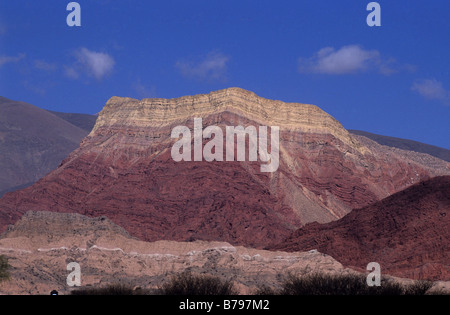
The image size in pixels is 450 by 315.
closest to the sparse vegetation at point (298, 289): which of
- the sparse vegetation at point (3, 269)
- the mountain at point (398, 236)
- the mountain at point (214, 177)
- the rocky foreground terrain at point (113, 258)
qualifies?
the sparse vegetation at point (3, 269)

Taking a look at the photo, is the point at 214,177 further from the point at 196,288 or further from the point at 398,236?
the point at 196,288

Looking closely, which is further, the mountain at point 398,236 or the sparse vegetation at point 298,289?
the mountain at point 398,236

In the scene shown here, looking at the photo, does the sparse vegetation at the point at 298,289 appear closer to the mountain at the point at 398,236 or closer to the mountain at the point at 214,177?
the mountain at the point at 398,236

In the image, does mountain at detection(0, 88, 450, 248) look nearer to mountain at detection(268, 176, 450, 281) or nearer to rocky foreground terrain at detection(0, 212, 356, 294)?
mountain at detection(268, 176, 450, 281)

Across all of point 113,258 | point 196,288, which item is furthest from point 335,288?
point 113,258

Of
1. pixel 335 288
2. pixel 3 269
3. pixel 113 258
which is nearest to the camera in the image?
pixel 335 288

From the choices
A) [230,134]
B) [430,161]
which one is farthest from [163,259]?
[430,161]
